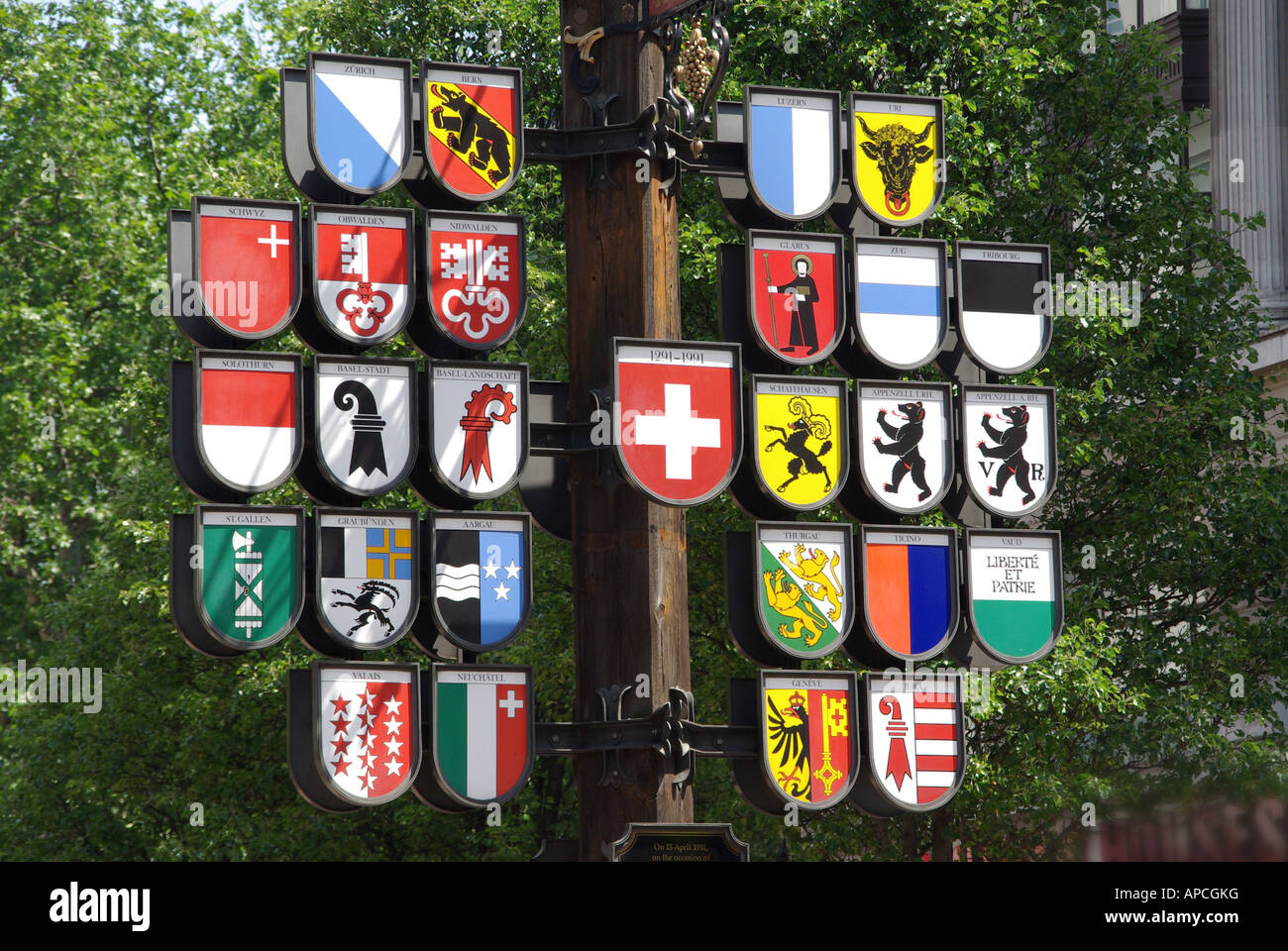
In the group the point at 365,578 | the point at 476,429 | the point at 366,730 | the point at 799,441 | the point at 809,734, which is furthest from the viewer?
the point at 799,441

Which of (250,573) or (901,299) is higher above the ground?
(901,299)

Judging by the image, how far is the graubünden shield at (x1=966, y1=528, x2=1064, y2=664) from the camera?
32.3ft

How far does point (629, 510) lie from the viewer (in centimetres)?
924

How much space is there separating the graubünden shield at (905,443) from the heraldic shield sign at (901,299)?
0.69 ft

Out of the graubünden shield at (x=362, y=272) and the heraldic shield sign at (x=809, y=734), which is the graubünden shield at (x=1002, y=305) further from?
the graubünden shield at (x=362, y=272)

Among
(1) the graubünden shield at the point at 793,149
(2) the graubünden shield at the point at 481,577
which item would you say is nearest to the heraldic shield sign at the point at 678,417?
(2) the graubünden shield at the point at 481,577

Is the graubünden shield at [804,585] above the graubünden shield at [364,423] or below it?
below

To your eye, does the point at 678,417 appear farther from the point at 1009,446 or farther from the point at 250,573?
the point at 250,573

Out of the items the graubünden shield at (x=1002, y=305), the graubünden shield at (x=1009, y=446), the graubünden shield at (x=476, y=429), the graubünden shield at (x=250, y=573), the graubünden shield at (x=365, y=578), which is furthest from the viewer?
the graubünden shield at (x=1002, y=305)

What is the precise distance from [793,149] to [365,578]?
3.19 meters

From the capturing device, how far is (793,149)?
10.1m

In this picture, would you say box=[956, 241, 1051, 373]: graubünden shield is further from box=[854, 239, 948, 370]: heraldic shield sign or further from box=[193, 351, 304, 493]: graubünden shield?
box=[193, 351, 304, 493]: graubünden shield

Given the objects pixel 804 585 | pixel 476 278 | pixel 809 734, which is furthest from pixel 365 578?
pixel 809 734

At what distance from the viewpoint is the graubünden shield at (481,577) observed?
906 centimetres
